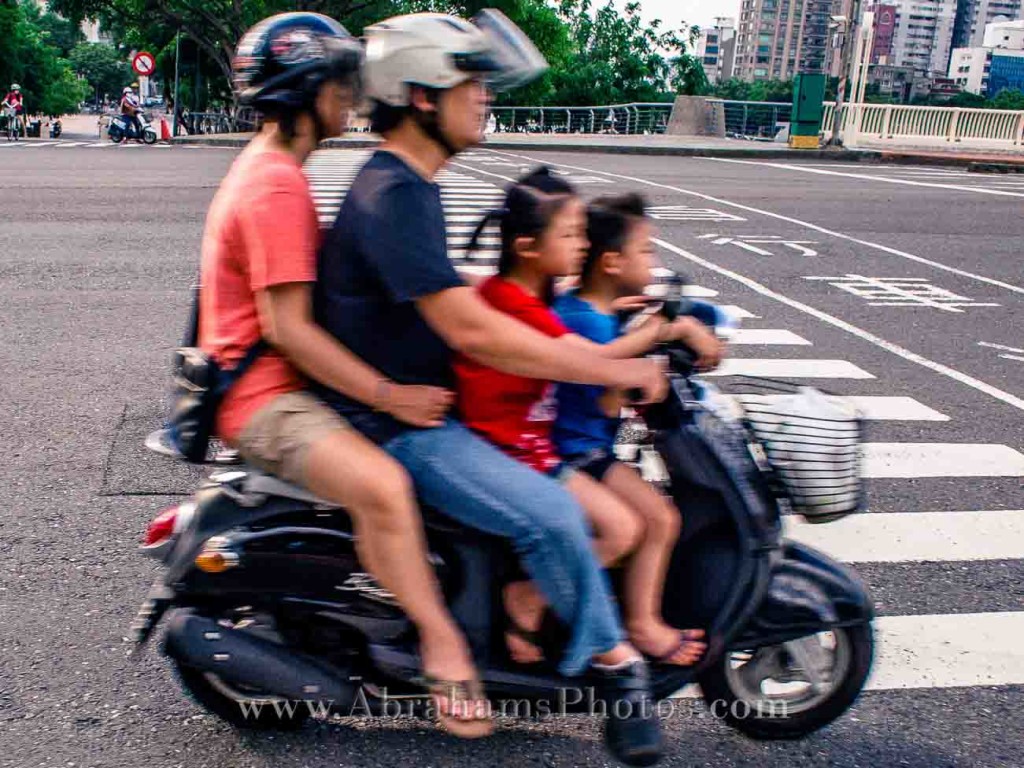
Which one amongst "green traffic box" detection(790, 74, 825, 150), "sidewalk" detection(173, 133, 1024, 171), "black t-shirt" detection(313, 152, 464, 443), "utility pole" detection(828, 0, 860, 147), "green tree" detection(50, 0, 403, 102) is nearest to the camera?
"black t-shirt" detection(313, 152, 464, 443)

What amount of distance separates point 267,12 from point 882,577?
40693mm

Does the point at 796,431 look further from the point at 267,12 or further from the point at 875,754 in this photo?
the point at 267,12

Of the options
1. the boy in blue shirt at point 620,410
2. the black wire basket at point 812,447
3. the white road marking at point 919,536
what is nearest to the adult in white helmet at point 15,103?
the white road marking at point 919,536

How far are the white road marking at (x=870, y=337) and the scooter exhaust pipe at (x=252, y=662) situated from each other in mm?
4747

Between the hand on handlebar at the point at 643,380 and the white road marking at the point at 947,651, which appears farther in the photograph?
the white road marking at the point at 947,651

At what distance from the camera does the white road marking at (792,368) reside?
6.78 m

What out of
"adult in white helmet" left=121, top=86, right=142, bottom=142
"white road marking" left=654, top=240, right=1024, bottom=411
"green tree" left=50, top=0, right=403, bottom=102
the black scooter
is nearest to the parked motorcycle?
"adult in white helmet" left=121, top=86, right=142, bottom=142

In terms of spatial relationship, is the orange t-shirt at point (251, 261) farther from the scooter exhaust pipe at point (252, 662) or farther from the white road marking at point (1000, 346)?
the white road marking at point (1000, 346)

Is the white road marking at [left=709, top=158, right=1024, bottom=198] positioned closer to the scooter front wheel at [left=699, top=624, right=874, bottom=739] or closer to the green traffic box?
the green traffic box

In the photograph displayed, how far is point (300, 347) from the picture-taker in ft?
8.29

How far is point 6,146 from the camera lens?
25484 millimetres

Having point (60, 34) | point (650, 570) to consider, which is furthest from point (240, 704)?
point (60, 34)

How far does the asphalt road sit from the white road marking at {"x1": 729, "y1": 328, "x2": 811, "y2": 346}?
0.18 ft

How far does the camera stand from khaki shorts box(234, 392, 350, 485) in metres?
2.57
